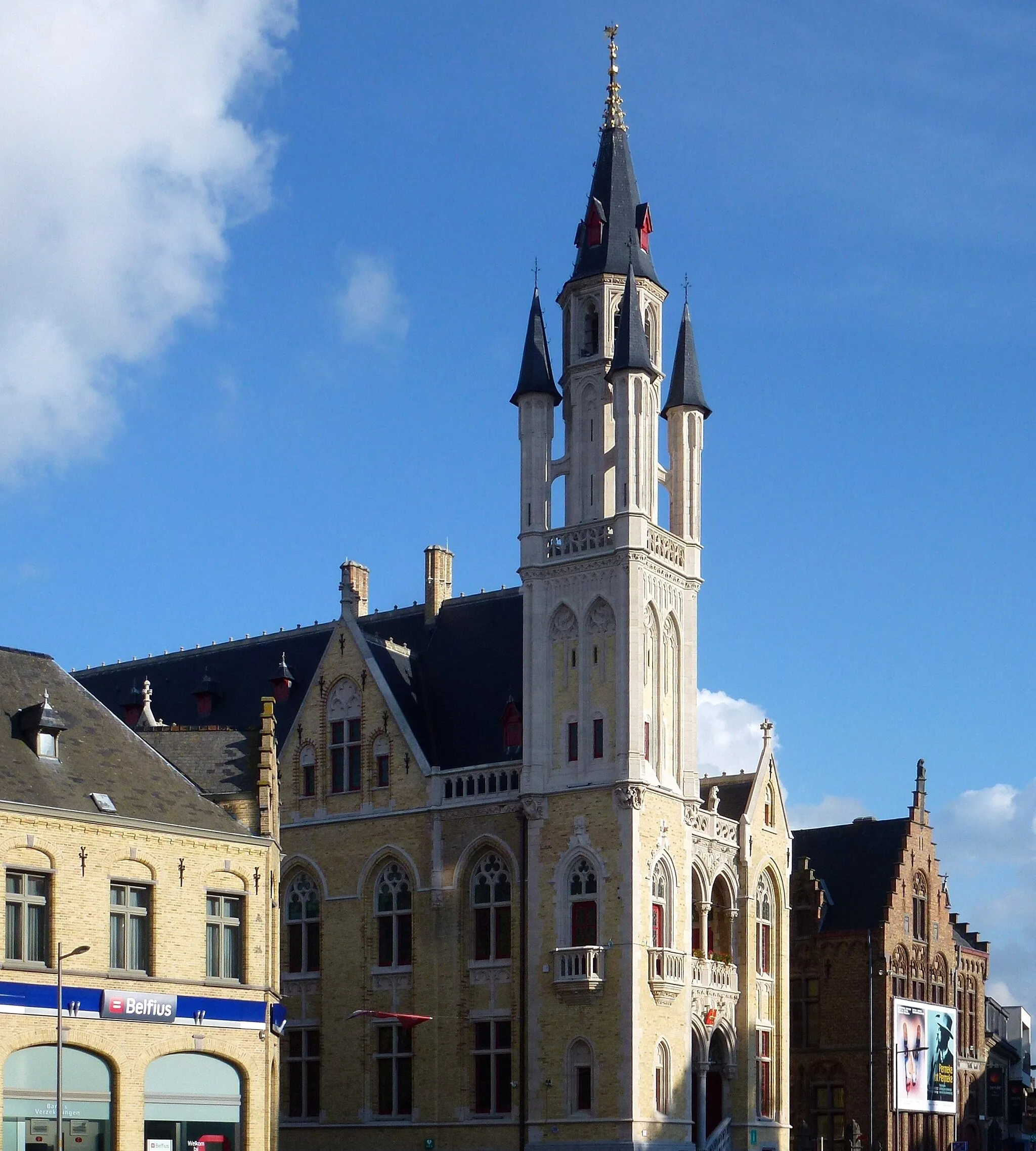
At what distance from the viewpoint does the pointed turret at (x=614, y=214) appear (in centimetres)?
6147

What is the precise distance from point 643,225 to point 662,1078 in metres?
25.4

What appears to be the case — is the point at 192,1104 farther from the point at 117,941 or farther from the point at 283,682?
the point at 283,682

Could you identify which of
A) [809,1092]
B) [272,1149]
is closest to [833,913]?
[809,1092]

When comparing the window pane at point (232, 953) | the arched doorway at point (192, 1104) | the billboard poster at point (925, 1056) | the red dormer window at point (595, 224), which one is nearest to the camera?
the arched doorway at point (192, 1104)

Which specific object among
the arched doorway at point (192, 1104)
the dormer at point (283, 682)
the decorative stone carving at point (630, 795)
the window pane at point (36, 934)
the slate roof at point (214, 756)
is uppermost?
the dormer at point (283, 682)

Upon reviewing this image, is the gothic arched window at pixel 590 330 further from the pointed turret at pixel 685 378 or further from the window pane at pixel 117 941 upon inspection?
the window pane at pixel 117 941

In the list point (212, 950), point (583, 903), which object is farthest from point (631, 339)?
point (212, 950)

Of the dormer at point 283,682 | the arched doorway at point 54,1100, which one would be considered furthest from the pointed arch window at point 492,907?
the arched doorway at point 54,1100

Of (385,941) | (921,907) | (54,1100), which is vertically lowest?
(54,1100)

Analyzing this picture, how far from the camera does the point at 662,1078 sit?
55.7m

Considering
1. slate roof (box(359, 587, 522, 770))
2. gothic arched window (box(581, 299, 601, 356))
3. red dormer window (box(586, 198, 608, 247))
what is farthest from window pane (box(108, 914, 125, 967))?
red dormer window (box(586, 198, 608, 247))

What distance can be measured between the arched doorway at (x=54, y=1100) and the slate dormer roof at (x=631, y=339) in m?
25.5

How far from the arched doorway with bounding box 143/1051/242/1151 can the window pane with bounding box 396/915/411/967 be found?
13.4m

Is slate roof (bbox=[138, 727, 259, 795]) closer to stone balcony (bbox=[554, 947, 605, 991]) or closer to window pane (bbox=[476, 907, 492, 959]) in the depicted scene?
window pane (bbox=[476, 907, 492, 959])
